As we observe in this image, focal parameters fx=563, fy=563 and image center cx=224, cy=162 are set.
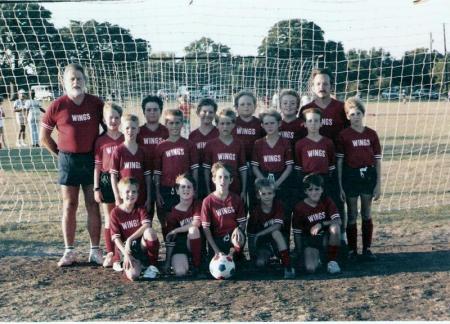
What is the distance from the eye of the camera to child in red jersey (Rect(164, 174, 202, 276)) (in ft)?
17.0

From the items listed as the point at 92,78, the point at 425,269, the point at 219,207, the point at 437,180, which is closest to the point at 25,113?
the point at 92,78

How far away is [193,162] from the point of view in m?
5.42

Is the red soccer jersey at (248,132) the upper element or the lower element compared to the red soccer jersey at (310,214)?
upper

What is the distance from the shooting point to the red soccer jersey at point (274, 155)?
551 cm

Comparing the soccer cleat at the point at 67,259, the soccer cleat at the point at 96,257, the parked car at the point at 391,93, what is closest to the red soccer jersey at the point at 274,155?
the soccer cleat at the point at 96,257

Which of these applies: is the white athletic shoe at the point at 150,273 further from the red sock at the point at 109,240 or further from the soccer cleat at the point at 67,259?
the soccer cleat at the point at 67,259

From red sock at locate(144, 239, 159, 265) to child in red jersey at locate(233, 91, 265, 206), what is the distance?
1136 mm

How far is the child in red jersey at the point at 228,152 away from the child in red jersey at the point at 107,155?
886 millimetres

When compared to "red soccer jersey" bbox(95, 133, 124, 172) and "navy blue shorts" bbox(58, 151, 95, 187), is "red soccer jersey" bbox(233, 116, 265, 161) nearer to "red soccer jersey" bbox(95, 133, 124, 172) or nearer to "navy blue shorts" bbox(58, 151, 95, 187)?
"red soccer jersey" bbox(95, 133, 124, 172)

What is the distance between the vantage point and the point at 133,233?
17.2 feet

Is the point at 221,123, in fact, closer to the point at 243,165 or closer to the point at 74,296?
the point at 243,165

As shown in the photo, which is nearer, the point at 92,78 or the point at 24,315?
the point at 24,315

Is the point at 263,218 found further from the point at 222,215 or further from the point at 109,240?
the point at 109,240

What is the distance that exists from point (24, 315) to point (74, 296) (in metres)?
0.53
